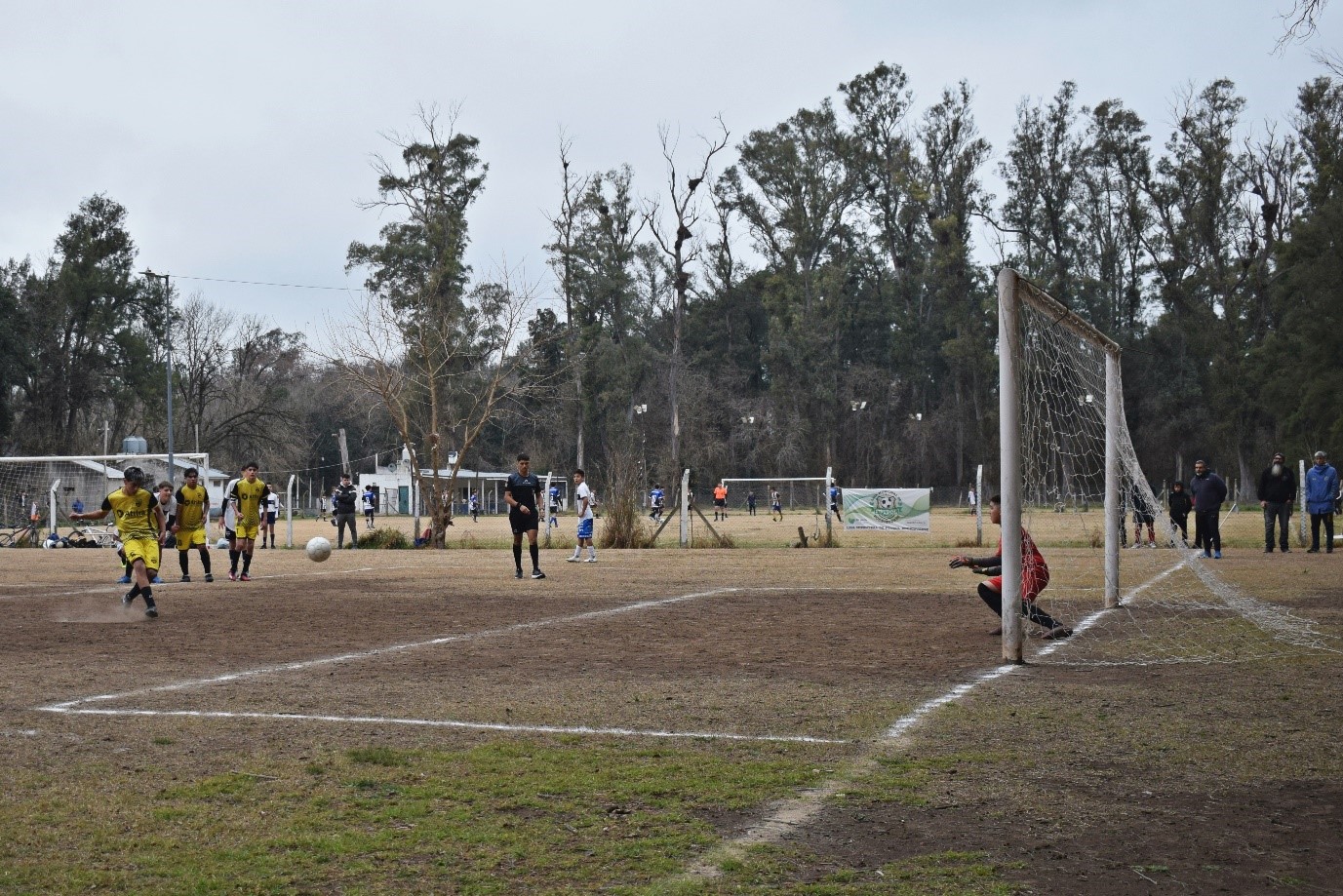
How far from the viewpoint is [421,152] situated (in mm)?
54656

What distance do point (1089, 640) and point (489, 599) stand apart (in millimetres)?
7728

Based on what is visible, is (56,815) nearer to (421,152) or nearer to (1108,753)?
(1108,753)

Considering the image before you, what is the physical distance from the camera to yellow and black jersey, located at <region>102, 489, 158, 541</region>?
13727 mm

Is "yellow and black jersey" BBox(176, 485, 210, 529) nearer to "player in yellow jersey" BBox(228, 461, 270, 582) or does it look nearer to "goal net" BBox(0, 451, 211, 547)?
"player in yellow jersey" BBox(228, 461, 270, 582)

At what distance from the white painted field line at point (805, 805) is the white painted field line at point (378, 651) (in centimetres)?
477

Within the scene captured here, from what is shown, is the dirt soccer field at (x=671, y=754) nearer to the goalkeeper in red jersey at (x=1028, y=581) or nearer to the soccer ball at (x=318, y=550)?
the goalkeeper in red jersey at (x=1028, y=581)

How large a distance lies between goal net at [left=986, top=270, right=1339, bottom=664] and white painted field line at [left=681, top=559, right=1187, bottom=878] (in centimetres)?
231

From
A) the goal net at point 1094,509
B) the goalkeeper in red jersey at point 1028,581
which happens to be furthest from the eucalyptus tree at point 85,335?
the goalkeeper in red jersey at point 1028,581

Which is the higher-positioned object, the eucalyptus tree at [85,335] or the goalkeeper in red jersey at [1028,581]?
the eucalyptus tree at [85,335]

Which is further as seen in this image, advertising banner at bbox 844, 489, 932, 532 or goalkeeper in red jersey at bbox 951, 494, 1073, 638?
advertising banner at bbox 844, 489, 932, 532

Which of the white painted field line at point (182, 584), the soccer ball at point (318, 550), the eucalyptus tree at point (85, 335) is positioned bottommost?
the white painted field line at point (182, 584)

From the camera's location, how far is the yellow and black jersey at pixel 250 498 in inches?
752

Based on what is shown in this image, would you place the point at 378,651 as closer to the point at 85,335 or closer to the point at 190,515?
the point at 190,515

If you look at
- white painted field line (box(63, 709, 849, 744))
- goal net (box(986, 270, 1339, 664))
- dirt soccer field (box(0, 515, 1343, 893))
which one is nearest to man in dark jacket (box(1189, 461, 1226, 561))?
goal net (box(986, 270, 1339, 664))
